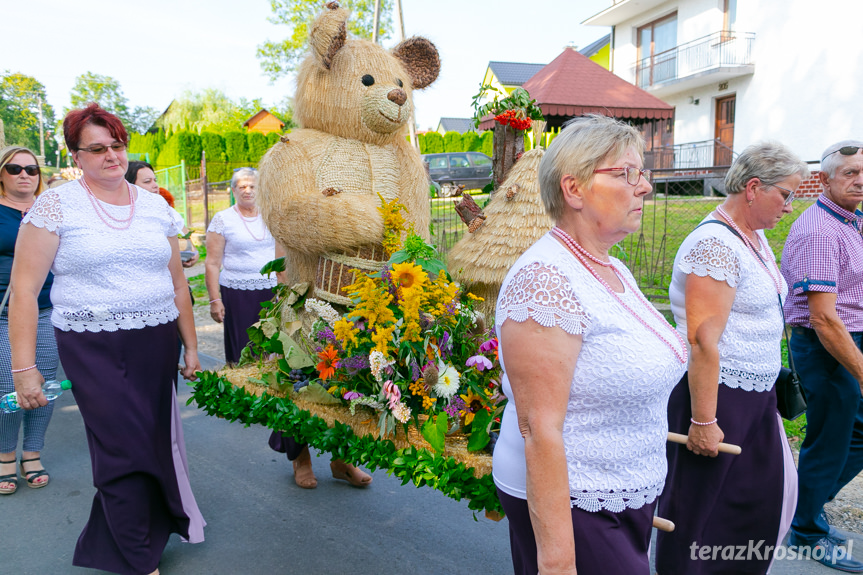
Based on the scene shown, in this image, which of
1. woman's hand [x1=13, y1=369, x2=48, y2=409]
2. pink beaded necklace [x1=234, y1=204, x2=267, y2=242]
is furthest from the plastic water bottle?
pink beaded necklace [x1=234, y1=204, x2=267, y2=242]

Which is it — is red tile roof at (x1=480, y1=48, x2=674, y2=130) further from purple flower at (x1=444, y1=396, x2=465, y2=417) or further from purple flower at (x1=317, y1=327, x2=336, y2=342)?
purple flower at (x1=444, y1=396, x2=465, y2=417)

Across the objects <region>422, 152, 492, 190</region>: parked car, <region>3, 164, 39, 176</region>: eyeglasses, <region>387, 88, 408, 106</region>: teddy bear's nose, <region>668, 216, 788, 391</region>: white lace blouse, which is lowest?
<region>668, 216, 788, 391</region>: white lace blouse

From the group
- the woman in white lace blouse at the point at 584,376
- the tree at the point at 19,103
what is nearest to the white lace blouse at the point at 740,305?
the woman in white lace blouse at the point at 584,376

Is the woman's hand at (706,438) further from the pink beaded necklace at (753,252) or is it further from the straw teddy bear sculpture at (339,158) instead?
the straw teddy bear sculpture at (339,158)

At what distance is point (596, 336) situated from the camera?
1489 millimetres

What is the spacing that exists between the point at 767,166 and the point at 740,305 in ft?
1.81

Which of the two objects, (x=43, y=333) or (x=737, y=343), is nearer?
(x=737, y=343)

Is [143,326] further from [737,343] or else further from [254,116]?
[254,116]

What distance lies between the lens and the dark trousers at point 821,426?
290 cm

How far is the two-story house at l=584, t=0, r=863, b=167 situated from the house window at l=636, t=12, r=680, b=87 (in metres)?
0.03

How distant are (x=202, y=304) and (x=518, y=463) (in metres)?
9.06

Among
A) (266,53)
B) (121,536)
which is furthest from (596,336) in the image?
(266,53)

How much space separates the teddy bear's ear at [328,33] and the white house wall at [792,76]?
44.6ft

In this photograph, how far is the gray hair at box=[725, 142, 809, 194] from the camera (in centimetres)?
235
